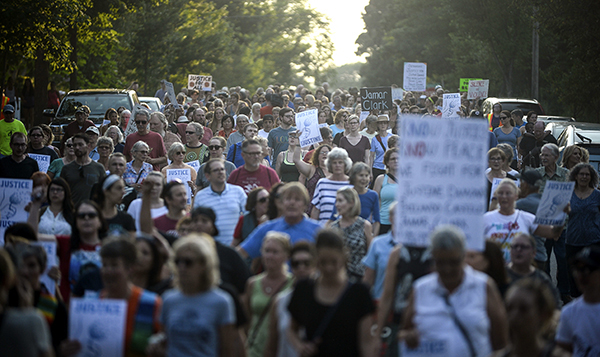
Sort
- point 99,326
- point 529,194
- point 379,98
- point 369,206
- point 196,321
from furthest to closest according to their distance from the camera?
point 379,98
point 529,194
point 369,206
point 99,326
point 196,321

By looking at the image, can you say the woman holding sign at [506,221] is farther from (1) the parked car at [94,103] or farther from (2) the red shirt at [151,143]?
(1) the parked car at [94,103]

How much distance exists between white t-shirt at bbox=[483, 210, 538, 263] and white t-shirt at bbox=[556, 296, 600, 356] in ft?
7.46

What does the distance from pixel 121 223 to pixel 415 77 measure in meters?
20.1

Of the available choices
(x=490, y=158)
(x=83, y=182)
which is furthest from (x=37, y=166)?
(x=490, y=158)

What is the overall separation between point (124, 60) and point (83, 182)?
3029cm

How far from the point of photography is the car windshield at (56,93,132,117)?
20766mm

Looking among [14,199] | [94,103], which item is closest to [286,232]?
[14,199]

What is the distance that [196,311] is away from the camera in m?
4.74

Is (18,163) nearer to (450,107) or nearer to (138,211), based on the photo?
(138,211)

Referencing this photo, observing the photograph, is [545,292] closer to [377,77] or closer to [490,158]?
[490,158]

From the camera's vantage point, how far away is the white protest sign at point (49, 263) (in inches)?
255

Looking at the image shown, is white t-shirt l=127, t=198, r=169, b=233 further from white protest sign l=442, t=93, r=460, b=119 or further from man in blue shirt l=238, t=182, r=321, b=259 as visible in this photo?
white protest sign l=442, t=93, r=460, b=119

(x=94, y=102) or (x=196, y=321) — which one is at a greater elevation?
(x=94, y=102)

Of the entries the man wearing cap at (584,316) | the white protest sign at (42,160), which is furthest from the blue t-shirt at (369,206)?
the white protest sign at (42,160)
